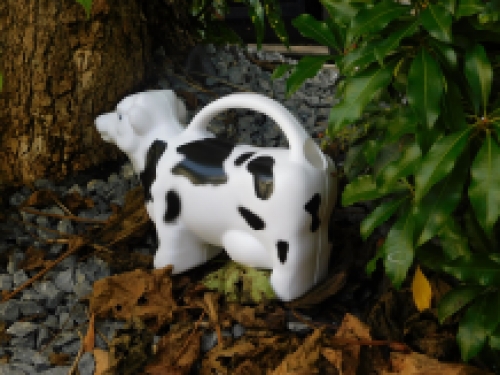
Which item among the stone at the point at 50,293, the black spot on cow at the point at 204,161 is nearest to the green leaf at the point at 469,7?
the black spot on cow at the point at 204,161

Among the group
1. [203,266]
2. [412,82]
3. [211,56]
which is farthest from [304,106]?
[412,82]

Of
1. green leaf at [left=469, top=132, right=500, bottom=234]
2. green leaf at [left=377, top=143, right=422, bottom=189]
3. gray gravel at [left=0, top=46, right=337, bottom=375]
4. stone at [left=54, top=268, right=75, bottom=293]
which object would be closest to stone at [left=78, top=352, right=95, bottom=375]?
gray gravel at [left=0, top=46, right=337, bottom=375]

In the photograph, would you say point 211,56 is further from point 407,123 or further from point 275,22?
point 407,123

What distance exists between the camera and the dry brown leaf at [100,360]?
1.07 meters

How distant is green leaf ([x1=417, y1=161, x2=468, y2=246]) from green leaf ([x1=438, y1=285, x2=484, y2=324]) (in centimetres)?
15

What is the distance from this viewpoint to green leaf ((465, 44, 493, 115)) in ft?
2.70

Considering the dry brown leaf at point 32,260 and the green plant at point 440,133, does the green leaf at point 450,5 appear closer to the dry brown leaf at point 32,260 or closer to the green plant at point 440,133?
the green plant at point 440,133

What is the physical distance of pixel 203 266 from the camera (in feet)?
4.24

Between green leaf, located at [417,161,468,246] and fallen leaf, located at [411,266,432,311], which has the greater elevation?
green leaf, located at [417,161,468,246]

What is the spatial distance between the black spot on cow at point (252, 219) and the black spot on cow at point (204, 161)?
0.07m

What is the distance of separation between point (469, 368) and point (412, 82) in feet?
1.64

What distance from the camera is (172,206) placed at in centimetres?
120

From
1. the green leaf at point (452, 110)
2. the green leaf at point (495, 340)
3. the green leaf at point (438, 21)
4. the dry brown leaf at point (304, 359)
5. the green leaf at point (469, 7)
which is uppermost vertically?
the green leaf at point (469, 7)

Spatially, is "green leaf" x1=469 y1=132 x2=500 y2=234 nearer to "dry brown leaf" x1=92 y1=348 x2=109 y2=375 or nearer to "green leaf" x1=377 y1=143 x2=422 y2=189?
"green leaf" x1=377 y1=143 x2=422 y2=189
